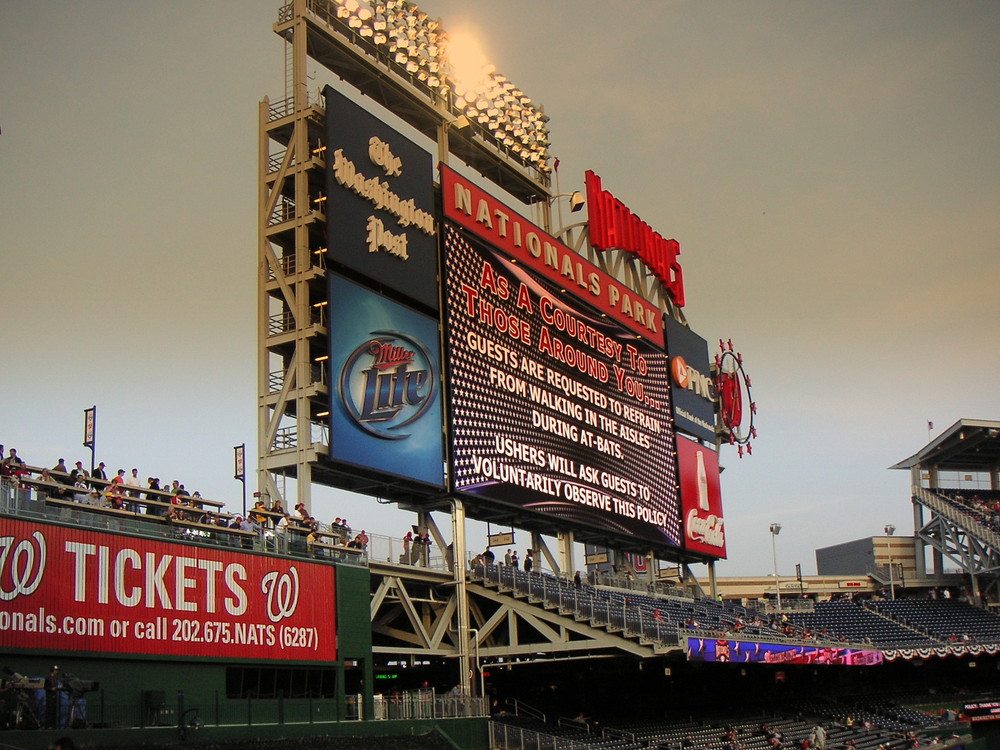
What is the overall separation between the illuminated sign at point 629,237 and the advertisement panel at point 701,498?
6.03 meters

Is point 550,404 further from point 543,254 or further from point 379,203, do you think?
point 379,203

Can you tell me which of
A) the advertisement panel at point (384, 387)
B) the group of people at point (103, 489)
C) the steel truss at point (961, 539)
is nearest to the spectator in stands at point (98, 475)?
the group of people at point (103, 489)

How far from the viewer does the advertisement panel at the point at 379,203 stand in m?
28.0

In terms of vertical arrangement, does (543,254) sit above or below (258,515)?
above

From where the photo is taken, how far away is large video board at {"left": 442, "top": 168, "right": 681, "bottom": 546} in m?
31.0

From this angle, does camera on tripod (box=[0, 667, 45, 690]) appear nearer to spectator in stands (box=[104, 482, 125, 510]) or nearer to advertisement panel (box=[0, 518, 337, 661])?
advertisement panel (box=[0, 518, 337, 661])

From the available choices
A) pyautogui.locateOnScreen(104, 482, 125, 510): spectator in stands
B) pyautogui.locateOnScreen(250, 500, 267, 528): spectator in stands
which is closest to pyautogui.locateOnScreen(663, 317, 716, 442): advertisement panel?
pyautogui.locateOnScreen(250, 500, 267, 528): spectator in stands

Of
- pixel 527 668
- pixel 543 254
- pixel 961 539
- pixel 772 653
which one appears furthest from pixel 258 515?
pixel 961 539

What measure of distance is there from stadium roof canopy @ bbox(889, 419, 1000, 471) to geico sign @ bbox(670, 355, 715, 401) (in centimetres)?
1448

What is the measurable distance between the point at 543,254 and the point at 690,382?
34.7 feet

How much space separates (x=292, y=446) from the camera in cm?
2650

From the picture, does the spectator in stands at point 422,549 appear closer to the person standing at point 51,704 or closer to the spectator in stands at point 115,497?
the spectator in stands at point 115,497

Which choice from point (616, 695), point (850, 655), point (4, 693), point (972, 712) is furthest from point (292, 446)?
point (972, 712)

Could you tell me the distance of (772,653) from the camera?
1337 inches
